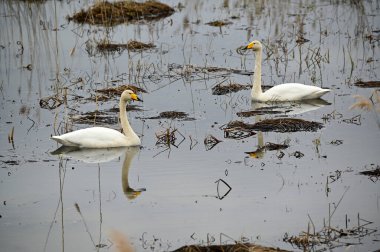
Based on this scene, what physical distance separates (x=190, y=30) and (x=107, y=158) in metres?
9.37

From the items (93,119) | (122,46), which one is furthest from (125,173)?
(122,46)

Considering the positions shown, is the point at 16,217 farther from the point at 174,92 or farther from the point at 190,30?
the point at 190,30

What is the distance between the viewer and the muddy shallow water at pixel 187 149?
814 cm

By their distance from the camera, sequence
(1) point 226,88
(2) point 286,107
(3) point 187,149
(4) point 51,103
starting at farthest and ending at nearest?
(1) point 226,88
(4) point 51,103
(2) point 286,107
(3) point 187,149

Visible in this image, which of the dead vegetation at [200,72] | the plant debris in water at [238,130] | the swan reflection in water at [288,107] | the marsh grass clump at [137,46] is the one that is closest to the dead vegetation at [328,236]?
the plant debris in water at [238,130]

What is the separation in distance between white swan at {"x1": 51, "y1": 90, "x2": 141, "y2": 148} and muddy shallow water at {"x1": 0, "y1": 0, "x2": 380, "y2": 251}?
0.16m

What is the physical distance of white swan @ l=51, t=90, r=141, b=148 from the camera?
10.8 m

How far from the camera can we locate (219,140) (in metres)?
11.2

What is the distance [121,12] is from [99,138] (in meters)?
11.0

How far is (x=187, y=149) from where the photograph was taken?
35.6 ft

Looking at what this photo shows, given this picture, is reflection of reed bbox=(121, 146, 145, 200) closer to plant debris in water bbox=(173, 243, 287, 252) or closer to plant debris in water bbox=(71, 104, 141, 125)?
plant debris in water bbox=(71, 104, 141, 125)

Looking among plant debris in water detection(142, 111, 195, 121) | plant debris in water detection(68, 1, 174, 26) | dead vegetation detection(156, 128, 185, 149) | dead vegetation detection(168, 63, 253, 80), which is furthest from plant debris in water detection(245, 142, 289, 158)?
plant debris in water detection(68, 1, 174, 26)

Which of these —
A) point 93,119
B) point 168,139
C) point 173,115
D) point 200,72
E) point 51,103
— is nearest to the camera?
point 168,139

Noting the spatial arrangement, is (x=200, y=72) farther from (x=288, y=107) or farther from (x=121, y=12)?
(x=121, y=12)
